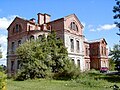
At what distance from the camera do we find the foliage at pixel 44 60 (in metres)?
30.3

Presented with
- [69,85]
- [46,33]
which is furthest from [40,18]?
[69,85]

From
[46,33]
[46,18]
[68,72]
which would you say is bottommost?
[68,72]

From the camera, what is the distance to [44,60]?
31.7 m

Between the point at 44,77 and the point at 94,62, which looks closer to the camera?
the point at 44,77

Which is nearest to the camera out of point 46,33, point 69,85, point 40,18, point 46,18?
point 69,85

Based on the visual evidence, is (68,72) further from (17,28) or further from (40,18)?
(17,28)

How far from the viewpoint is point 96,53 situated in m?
62.1

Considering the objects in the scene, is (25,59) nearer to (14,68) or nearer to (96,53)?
(14,68)

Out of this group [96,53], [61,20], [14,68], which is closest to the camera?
[61,20]

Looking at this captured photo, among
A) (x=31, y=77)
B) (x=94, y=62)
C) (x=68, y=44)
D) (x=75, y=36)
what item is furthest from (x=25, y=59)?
(x=94, y=62)

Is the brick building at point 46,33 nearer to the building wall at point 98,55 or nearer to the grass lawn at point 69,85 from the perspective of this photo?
the building wall at point 98,55

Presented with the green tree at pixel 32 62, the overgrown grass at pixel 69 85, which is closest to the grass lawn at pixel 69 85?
the overgrown grass at pixel 69 85

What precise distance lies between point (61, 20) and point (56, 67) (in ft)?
41.1

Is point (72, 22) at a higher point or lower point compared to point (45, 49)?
higher
